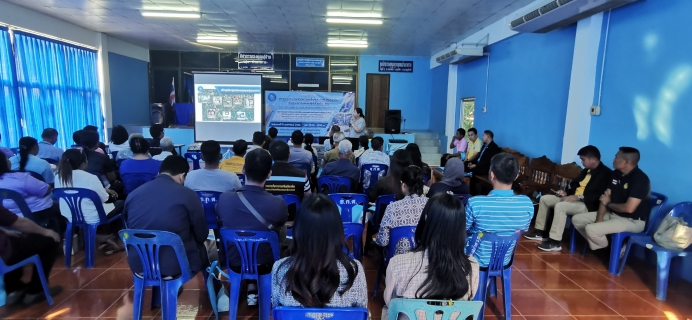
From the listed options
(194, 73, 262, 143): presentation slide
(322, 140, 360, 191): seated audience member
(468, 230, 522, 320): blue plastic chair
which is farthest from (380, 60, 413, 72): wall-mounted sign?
(468, 230, 522, 320): blue plastic chair

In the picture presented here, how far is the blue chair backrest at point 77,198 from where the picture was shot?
3211mm

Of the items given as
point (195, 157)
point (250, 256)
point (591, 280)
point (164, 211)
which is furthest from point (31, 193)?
point (591, 280)

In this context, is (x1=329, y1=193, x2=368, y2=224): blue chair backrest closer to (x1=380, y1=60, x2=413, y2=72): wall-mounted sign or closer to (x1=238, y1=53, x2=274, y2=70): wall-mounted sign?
(x1=380, y1=60, x2=413, y2=72): wall-mounted sign

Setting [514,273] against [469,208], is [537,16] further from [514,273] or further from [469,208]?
[469,208]

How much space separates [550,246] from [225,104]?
685 centimetres

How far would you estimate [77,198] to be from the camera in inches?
128

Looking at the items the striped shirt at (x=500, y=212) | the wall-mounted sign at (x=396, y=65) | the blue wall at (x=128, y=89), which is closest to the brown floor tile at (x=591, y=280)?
the striped shirt at (x=500, y=212)

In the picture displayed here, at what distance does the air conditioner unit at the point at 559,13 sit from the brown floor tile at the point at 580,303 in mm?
2954

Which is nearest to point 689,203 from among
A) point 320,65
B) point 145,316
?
point 145,316

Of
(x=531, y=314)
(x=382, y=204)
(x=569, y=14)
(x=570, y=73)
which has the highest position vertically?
(x=569, y=14)

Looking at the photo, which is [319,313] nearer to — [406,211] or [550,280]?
[406,211]

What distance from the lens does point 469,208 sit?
2.46m

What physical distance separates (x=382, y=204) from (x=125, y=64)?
34.1ft

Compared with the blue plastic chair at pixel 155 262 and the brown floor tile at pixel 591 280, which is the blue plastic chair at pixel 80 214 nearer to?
the blue plastic chair at pixel 155 262
